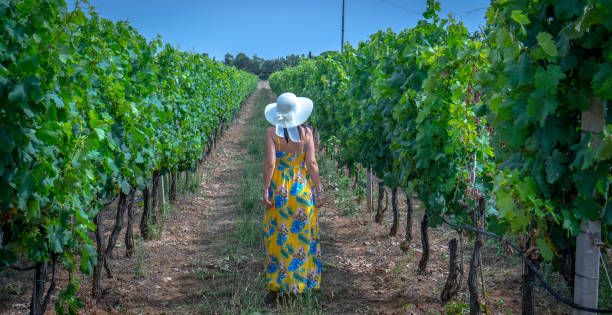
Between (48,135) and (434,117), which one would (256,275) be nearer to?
(434,117)

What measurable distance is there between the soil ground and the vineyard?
1.1 inches

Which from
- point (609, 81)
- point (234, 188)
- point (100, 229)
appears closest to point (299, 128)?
point (100, 229)

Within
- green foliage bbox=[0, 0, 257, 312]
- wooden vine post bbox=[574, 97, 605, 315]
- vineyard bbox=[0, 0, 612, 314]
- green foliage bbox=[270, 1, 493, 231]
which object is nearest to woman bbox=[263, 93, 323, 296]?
vineyard bbox=[0, 0, 612, 314]

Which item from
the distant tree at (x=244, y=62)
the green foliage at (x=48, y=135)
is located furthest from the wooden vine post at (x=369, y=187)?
the distant tree at (x=244, y=62)

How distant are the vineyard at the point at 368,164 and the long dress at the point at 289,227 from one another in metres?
0.23

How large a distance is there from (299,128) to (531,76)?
2.48 metres

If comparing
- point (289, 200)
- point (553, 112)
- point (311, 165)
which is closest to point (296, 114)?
point (311, 165)

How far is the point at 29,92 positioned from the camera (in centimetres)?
228

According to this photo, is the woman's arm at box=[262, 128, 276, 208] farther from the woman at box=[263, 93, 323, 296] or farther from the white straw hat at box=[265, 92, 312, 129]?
the white straw hat at box=[265, 92, 312, 129]

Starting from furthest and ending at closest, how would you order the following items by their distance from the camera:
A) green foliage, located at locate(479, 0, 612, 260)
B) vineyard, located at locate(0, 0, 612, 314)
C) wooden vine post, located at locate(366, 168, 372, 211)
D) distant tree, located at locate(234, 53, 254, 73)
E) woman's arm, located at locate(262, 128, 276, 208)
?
distant tree, located at locate(234, 53, 254, 73) → wooden vine post, located at locate(366, 168, 372, 211) → woman's arm, located at locate(262, 128, 276, 208) → vineyard, located at locate(0, 0, 612, 314) → green foliage, located at locate(479, 0, 612, 260)

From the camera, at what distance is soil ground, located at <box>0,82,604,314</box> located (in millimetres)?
4066

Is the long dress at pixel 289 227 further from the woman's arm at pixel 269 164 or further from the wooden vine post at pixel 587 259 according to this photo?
the wooden vine post at pixel 587 259

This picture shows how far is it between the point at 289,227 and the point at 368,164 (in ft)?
7.30

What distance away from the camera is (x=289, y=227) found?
4031mm
